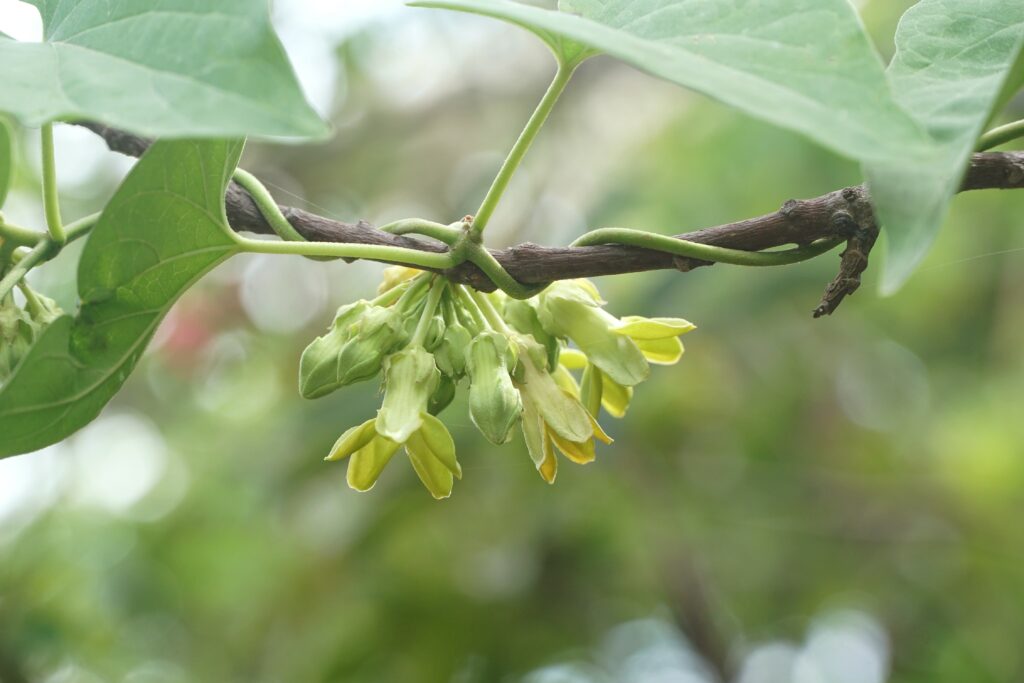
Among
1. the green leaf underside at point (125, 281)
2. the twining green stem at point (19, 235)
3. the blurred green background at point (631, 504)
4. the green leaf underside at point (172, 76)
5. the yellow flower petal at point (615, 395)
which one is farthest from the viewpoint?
the blurred green background at point (631, 504)

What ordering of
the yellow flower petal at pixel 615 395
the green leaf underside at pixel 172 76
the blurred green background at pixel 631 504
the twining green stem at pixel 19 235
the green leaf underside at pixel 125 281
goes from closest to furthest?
1. the green leaf underside at pixel 172 76
2. the green leaf underside at pixel 125 281
3. the twining green stem at pixel 19 235
4. the yellow flower petal at pixel 615 395
5. the blurred green background at pixel 631 504

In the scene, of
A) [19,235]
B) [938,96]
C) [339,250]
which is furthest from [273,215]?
[938,96]

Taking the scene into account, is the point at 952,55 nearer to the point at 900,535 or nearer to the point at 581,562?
the point at 581,562

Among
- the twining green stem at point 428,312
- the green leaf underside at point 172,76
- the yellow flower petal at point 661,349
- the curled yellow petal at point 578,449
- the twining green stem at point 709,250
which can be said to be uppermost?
the green leaf underside at point 172,76

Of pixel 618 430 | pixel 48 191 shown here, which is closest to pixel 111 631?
pixel 618 430

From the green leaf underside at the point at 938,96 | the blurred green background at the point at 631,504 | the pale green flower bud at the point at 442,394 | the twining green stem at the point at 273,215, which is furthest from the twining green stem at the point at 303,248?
the blurred green background at the point at 631,504

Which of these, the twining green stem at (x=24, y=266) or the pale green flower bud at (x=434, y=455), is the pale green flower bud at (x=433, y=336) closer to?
the pale green flower bud at (x=434, y=455)

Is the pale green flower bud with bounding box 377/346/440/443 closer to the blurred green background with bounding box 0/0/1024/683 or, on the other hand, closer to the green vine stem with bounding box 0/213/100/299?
the green vine stem with bounding box 0/213/100/299
